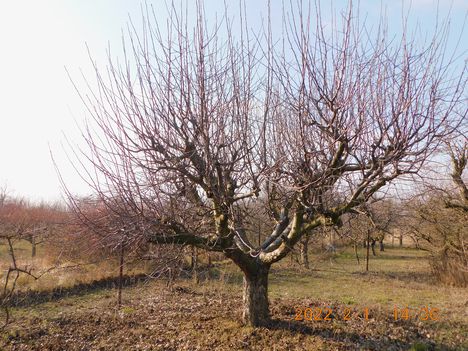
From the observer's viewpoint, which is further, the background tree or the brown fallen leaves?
the background tree

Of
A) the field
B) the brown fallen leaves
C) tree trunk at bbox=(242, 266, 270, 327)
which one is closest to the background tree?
the field

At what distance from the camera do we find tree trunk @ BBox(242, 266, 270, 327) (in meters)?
4.90

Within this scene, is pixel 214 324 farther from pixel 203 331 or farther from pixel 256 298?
pixel 256 298

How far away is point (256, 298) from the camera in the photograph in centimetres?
491

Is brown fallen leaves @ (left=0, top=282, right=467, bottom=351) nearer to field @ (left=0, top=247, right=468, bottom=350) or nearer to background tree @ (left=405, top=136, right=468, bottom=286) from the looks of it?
field @ (left=0, top=247, right=468, bottom=350)

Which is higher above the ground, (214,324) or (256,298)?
(256,298)

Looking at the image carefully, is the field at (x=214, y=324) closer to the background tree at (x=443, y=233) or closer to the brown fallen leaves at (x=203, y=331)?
the brown fallen leaves at (x=203, y=331)

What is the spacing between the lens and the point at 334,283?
1149cm

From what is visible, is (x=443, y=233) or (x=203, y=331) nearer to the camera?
(x=203, y=331)

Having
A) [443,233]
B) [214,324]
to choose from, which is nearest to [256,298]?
[214,324]

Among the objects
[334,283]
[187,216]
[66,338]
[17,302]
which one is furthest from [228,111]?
[334,283]

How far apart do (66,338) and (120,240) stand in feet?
8.28

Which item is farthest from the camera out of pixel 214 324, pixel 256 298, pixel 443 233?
pixel 443 233

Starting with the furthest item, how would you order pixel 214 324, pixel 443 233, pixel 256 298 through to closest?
pixel 443 233 < pixel 214 324 < pixel 256 298
